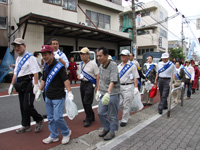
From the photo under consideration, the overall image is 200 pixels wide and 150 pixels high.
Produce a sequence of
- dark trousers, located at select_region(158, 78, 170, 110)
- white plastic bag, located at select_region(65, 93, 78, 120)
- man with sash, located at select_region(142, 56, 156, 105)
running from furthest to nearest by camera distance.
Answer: man with sash, located at select_region(142, 56, 156, 105) < dark trousers, located at select_region(158, 78, 170, 110) < white plastic bag, located at select_region(65, 93, 78, 120)

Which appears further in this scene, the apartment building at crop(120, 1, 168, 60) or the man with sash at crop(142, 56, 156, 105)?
the apartment building at crop(120, 1, 168, 60)

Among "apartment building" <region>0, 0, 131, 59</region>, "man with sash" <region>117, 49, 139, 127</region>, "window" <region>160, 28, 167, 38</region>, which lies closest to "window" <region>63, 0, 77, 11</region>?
"apartment building" <region>0, 0, 131, 59</region>

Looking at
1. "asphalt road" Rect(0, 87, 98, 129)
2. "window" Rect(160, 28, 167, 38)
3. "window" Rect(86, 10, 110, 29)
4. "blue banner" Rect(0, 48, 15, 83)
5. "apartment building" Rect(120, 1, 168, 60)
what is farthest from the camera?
"window" Rect(160, 28, 167, 38)

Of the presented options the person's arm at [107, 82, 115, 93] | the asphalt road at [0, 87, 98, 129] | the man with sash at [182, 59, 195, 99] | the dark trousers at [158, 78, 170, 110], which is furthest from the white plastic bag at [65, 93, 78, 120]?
the man with sash at [182, 59, 195, 99]

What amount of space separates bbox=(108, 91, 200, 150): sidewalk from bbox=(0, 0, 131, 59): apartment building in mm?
9761

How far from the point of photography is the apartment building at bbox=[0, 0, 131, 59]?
12.7 m

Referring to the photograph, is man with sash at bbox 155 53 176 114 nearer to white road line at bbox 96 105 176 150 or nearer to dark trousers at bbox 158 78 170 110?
dark trousers at bbox 158 78 170 110

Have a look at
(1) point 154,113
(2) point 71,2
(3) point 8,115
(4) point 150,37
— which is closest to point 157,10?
(4) point 150,37

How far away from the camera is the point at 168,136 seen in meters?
3.80

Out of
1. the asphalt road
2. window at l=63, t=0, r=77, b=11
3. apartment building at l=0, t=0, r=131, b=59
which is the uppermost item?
window at l=63, t=0, r=77, b=11

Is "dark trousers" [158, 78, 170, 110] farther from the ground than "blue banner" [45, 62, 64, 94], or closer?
closer

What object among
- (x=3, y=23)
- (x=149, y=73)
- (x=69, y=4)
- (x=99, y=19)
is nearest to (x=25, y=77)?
(x=149, y=73)

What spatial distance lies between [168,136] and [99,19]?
18.2 metres

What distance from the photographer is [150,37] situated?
1233 inches
